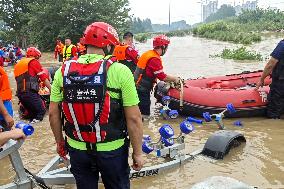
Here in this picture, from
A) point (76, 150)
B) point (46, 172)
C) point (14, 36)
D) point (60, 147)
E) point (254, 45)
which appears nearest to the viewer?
point (76, 150)

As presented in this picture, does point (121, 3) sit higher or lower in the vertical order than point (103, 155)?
higher

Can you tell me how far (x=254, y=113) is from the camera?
273 inches

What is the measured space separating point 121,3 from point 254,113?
63.9ft

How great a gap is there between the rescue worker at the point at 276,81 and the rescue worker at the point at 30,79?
3944 millimetres

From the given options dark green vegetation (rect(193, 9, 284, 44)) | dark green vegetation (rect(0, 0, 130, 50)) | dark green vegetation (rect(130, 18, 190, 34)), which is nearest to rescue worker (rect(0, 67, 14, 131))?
dark green vegetation (rect(0, 0, 130, 50))

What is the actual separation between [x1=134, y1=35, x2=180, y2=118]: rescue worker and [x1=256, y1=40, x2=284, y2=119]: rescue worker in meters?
1.66

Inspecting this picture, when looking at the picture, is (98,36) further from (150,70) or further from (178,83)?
(178,83)

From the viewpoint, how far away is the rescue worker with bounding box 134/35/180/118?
614 centimetres

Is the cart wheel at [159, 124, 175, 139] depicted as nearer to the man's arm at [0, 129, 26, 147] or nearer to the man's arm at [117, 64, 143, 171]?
the man's arm at [117, 64, 143, 171]

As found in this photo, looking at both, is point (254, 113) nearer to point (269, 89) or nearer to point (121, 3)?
point (269, 89)

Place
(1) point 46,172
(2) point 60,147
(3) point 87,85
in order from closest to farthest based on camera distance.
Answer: (3) point 87,85 → (2) point 60,147 → (1) point 46,172

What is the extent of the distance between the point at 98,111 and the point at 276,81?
16.3 ft

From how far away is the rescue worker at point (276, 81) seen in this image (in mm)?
6566

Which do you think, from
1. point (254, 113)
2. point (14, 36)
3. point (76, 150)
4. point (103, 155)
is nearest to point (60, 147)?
point (76, 150)
